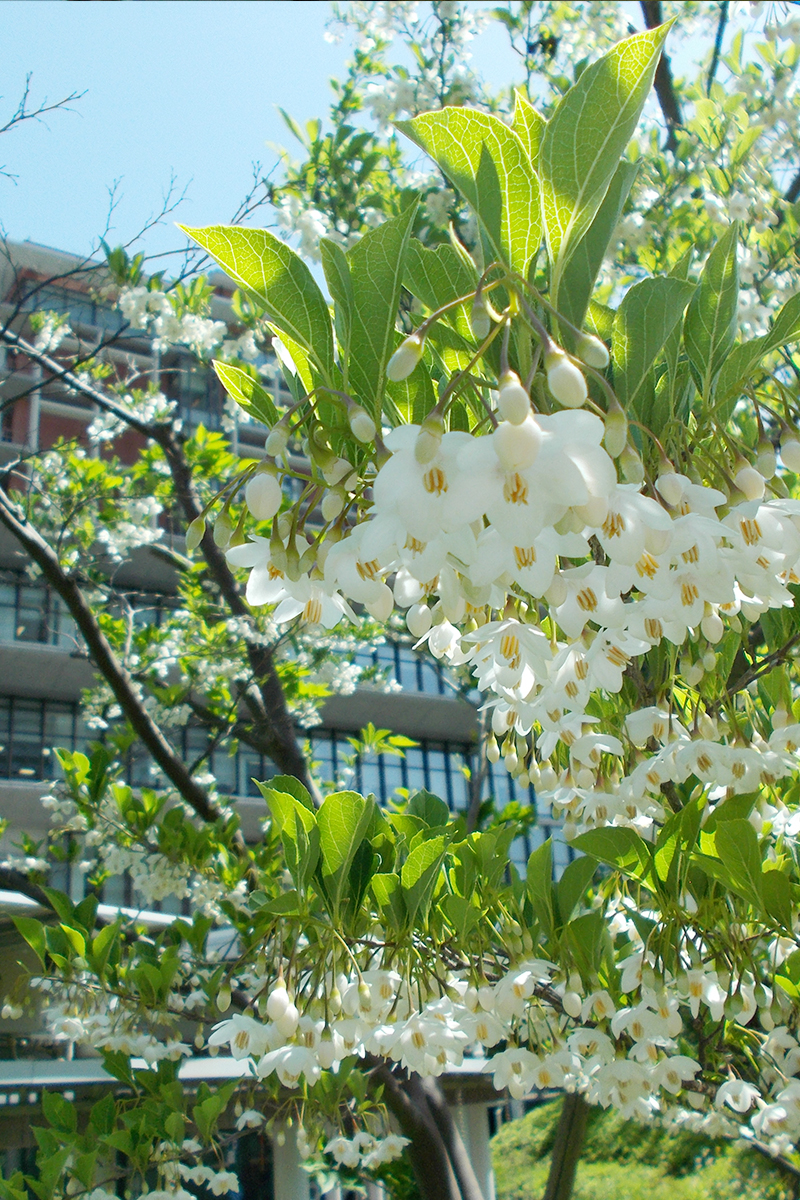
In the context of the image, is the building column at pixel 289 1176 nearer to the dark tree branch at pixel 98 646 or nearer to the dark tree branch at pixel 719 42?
the dark tree branch at pixel 98 646

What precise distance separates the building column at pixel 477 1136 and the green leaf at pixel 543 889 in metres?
9.19

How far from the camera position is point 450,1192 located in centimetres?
343

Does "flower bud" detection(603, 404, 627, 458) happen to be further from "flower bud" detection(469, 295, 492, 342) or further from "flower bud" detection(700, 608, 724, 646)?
"flower bud" detection(700, 608, 724, 646)

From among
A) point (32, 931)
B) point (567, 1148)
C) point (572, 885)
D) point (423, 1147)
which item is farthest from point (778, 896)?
point (567, 1148)

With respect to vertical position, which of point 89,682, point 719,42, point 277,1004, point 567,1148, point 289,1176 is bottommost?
point 289,1176

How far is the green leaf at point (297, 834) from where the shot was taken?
1485 mm

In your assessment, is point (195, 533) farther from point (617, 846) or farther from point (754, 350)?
point (617, 846)

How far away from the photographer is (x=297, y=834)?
1.53 m

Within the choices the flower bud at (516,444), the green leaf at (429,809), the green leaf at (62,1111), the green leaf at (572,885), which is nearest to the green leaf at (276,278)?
the flower bud at (516,444)

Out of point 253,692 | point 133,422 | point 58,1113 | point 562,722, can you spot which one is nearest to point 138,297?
point 133,422

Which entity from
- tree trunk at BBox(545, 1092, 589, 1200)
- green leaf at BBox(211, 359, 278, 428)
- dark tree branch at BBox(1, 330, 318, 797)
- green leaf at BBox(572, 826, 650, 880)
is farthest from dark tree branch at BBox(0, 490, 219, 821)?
green leaf at BBox(211, 359, 278, 428)

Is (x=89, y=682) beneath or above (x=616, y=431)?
above

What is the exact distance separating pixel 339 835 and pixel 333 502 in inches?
32.0

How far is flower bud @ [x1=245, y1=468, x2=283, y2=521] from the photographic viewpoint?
878 mm
